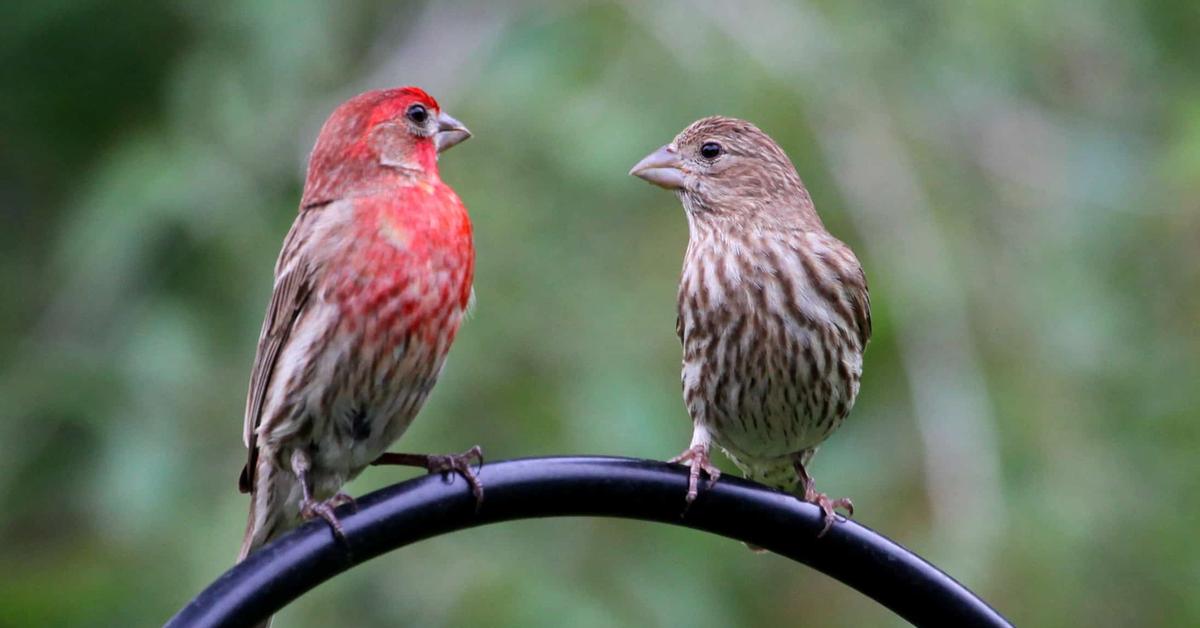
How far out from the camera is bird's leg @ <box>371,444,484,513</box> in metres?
3.58

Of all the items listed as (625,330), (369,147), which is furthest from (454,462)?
(625,330)

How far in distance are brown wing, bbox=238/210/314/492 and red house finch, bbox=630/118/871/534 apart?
3.20 feet

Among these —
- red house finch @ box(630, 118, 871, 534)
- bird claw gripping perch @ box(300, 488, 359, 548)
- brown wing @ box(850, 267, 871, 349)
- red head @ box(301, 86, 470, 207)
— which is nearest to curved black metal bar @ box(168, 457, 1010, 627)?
bird claw gripping perch @ box(300, 488, 359, 548)

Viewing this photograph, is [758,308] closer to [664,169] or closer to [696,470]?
[664,169]

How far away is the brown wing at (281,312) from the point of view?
4.70 m

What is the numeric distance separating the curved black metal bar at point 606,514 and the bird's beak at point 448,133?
1.57 meters

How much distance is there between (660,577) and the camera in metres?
6.54

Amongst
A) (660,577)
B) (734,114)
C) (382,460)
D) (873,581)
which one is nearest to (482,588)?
(660,577)

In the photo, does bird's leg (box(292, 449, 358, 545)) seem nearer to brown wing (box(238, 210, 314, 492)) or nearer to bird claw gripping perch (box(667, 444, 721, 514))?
brown wing (box(238, 210, 314, 492))

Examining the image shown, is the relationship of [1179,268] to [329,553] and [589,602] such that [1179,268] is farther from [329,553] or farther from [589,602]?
[329,553]

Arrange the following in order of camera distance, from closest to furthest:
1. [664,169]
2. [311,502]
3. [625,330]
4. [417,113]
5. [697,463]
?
A: [697,463], [311,502], [417,113], [664,169], [625,330]

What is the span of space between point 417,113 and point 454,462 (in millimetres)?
1446

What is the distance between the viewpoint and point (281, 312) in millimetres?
4766

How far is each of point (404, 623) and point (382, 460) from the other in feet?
5.08
